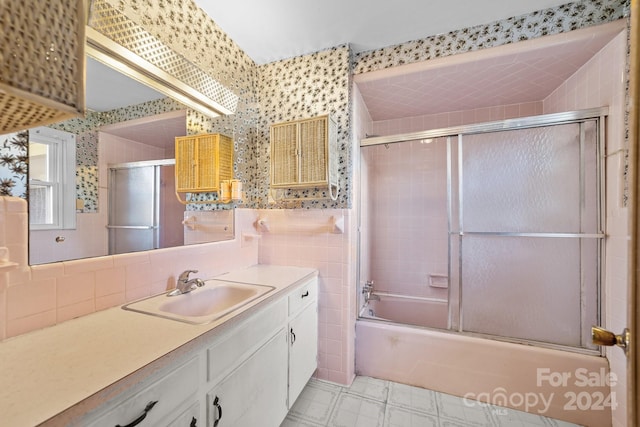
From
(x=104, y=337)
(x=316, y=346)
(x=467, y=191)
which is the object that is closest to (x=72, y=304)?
(x=104, y=337)

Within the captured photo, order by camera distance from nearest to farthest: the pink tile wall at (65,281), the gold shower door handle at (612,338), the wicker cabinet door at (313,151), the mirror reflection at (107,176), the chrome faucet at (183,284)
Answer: the gold shower door handle at (612,338), the pink tile wall at (65,281), the mirror reflection at (107,176), the chrome faucet at (183,284), the wicker cabinet door at (313,151)

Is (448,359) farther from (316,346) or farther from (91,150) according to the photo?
(91,150)

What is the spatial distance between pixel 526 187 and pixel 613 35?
1.00 meters

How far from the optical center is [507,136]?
6.82 ft

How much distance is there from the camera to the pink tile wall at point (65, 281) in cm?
85

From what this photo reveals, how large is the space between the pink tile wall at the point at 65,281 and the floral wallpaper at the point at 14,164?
40 mm

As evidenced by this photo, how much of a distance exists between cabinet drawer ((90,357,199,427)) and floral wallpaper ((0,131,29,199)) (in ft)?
2.68

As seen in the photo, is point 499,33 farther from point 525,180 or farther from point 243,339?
point 243,339

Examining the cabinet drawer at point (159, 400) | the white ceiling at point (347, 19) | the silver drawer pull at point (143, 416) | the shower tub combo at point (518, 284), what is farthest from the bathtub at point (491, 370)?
the white ceiling at point (347, 19)

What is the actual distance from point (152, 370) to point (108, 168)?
3.07 ft

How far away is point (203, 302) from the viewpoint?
4.65 feet

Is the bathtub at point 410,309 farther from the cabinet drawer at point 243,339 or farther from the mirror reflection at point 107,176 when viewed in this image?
the mirror reflection at point 107,176

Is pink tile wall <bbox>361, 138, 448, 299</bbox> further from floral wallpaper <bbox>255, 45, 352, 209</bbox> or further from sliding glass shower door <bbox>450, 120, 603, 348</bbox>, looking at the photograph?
floral wallpaper <bbox>255, 45, 352, 209</bbox>

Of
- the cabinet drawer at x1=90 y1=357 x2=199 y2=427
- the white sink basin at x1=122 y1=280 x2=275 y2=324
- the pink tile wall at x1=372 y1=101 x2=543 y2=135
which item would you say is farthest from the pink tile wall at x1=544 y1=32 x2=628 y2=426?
the cabinet drawer at x1=90 y1=357 x2=199 y2=427
